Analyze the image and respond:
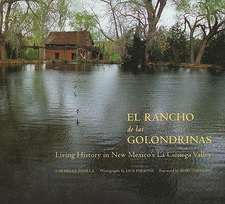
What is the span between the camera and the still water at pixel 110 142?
6.66 metres

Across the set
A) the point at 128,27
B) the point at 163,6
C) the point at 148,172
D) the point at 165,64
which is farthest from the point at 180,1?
the point at 148,172

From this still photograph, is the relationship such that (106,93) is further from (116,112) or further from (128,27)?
(128,27)

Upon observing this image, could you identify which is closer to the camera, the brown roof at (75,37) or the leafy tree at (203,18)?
the leafy tree at (203,18)

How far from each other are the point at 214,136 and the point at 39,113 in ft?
13.2

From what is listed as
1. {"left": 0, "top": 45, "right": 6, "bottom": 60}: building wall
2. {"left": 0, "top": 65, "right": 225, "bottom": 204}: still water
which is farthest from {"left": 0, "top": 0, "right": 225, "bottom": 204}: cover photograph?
{"left": 0, "top": 45, "right": 6, "bottom": 60}: building wall

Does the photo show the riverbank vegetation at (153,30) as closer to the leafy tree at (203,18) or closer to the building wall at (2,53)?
the leafy tree at (203,18)

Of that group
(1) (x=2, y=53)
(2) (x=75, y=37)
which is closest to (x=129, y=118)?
(2) (x=75, y=37)

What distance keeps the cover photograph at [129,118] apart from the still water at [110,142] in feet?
0.05

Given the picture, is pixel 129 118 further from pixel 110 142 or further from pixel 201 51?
pixel 201 51

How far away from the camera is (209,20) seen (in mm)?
9570

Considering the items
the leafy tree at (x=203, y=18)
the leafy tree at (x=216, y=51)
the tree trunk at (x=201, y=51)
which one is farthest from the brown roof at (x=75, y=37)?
the leafy tree at (x=216, y=51)

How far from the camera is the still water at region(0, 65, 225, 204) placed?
21.9 ft

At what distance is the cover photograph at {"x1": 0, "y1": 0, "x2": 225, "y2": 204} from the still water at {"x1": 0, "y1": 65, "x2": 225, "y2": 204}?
0.02 metres

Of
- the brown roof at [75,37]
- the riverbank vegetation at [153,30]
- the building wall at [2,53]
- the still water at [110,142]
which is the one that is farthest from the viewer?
the building wall at [2,53]
